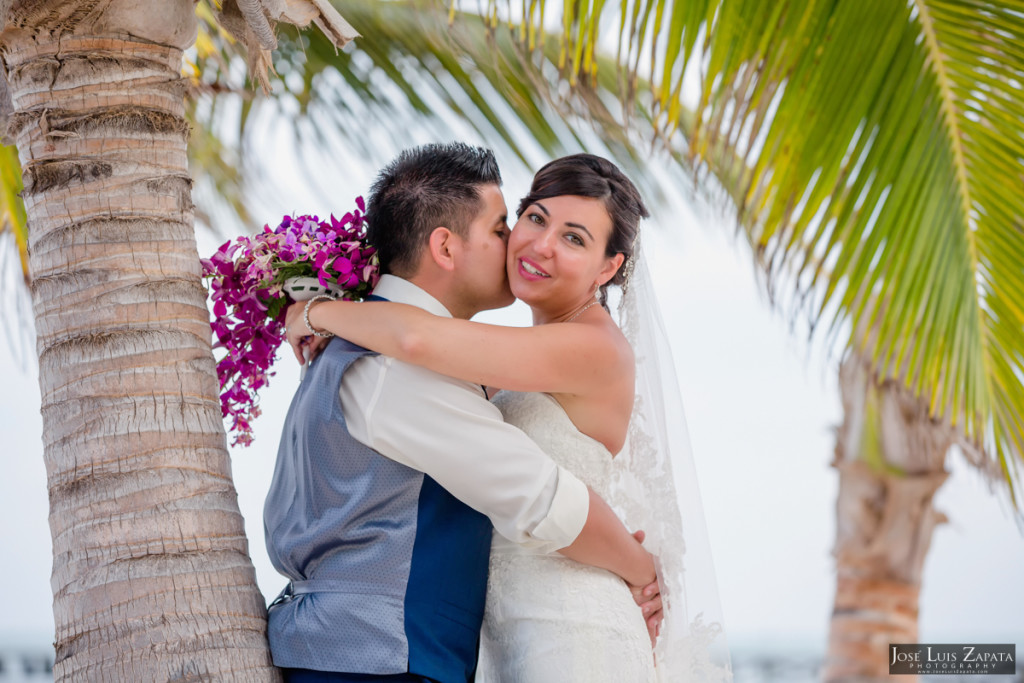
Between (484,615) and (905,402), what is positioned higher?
(905,402)

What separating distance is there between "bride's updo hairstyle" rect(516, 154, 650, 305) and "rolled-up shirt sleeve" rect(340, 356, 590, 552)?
0.99m

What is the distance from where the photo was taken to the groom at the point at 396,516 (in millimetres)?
2555

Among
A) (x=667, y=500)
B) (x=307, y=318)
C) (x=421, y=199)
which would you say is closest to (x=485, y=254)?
(x=421, y=199)

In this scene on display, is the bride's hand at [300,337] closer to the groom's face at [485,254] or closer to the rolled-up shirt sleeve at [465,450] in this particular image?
the rolled-up shirt sleeve at [465,450]

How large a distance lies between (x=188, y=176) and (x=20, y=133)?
0.46 metres

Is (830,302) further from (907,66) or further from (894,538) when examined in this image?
(894,538)

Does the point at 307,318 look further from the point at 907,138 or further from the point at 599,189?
the point at 907,138

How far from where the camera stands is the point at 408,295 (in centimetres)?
296

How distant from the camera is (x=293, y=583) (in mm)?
2789

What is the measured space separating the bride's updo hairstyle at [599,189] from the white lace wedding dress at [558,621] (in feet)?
2.64

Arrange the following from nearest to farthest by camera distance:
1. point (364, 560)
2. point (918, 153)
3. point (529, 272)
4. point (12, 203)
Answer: point (364, 560), point (529, 272), point (918, 153), point (12, 203)

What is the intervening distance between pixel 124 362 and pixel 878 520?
734 centimetres

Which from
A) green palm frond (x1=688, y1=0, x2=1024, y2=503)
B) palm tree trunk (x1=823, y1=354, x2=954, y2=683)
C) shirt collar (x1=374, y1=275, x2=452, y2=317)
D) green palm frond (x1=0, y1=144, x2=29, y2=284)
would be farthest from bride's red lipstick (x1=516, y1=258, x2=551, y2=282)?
palm tree trunk (x1=823, y1=354, x2=954, y2=683)

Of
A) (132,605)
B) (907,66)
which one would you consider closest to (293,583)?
(132,605)
